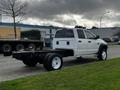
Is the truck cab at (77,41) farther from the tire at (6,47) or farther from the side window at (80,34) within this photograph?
the tire at (6,47)

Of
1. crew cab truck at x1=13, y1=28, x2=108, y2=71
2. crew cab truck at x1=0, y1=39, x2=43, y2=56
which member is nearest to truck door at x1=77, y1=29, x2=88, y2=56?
crew cab truck at x1=13, y1=28, x2=108, y2=71

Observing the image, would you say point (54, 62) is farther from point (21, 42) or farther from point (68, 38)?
point (21, 42)

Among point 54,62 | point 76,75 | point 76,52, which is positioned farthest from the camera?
point 76,52

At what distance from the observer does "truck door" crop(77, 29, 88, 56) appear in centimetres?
1521

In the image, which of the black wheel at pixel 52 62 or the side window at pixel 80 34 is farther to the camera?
the side window at pixel 80 34

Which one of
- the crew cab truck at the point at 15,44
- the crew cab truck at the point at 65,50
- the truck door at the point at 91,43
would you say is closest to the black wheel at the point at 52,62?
the crew cab truck at the point at 65,50

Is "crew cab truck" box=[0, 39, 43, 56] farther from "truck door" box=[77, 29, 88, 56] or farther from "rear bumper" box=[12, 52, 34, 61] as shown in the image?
"rear bumper" box=[12, 52, 34, 61]

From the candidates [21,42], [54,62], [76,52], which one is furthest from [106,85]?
[21,42]

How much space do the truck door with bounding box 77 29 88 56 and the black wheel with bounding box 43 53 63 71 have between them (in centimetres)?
197

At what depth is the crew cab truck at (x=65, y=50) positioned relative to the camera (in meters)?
13.1

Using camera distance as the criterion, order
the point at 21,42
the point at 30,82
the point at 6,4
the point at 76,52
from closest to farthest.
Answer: the point at 30,82, the point at 76,52, the point at 21,42, the point at 6,4

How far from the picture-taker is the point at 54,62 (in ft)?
43.6

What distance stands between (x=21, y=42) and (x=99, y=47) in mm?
Result: 12903

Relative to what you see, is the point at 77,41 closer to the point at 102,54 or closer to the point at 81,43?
the point at 81,43
